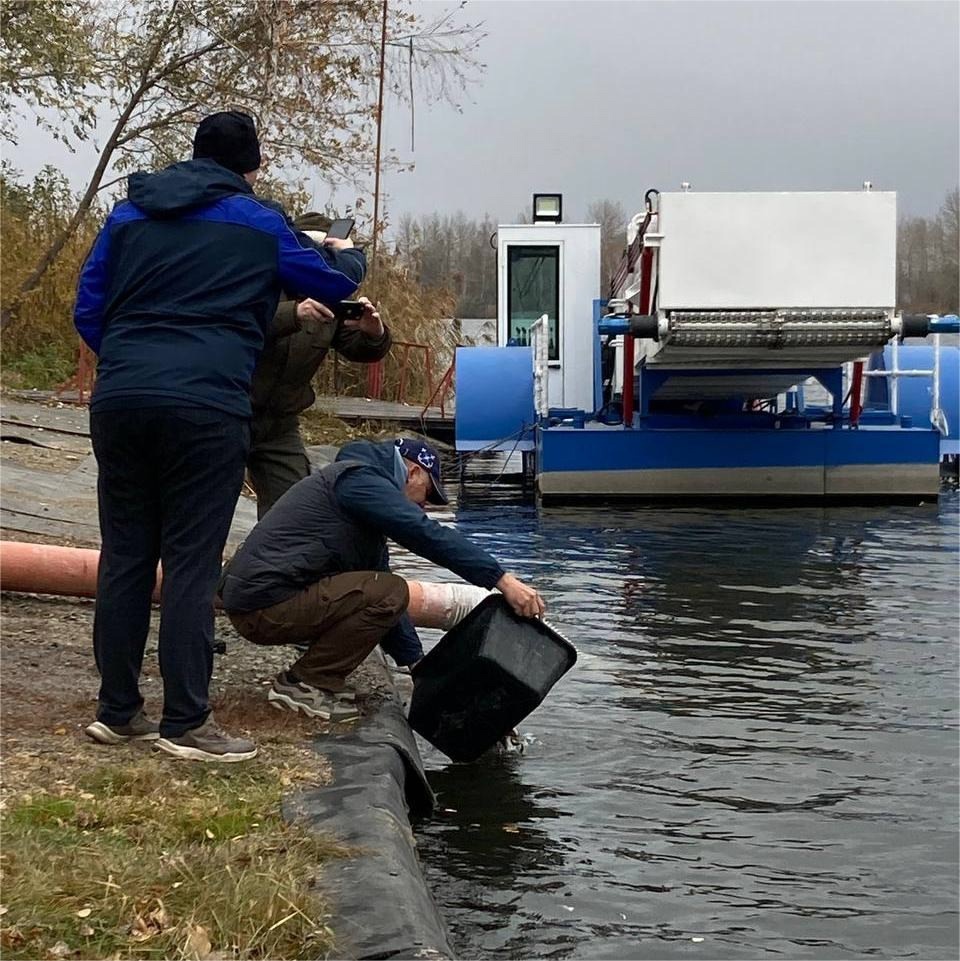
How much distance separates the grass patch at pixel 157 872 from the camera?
9.53 feet

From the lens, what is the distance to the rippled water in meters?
4.02

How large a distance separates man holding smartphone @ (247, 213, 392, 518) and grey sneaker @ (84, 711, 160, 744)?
1.44m

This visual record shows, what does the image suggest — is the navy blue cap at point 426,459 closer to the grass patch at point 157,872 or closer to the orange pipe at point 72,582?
the orange pipe at point 72,582

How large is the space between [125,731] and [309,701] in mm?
767

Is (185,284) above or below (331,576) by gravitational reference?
above

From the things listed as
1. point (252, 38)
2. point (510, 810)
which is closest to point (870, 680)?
point (510, 810)

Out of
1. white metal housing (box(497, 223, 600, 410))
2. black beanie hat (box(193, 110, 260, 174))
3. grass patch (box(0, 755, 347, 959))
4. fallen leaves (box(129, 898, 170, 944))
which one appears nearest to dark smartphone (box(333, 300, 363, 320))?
black beanie hat (box(193, 110, 260, 174))

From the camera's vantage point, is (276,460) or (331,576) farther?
(276,460)

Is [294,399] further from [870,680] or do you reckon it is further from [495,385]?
[495,385]

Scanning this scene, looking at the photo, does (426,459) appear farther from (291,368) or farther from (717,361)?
(717,361)

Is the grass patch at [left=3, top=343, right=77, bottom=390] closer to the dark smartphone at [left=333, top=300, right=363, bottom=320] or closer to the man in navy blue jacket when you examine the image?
the dark smartphone at [left=333, top=300, right=363, bottom=320]

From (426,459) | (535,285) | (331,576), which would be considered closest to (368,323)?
(426,459)

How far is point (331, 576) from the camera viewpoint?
201 inches

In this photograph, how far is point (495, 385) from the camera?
17734 mm
